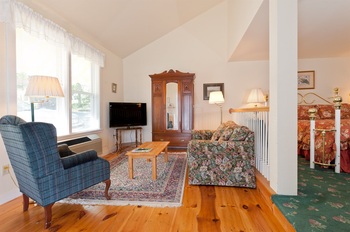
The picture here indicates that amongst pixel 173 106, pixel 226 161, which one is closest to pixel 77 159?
pixel 226 161

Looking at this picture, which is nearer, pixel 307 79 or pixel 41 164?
pixel 41 164

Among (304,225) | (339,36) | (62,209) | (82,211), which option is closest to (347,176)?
(304,225)

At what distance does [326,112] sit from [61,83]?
548 cm

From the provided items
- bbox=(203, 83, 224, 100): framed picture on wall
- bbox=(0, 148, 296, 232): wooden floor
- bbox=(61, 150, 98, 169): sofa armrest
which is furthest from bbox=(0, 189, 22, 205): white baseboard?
bbox=(203, 83, 224, 100): framed picture on wall

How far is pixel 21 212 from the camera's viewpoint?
71.5 inches

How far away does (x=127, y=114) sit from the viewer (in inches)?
178

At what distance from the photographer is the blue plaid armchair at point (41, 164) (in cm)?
144

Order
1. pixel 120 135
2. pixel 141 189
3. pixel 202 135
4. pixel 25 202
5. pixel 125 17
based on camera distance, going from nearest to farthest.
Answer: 1. pixel 25 202
2. pixel 141 189
3. pixel 202 135
4. pixel 125 17
5. pixel 120 135

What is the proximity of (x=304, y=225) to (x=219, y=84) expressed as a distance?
393 cm

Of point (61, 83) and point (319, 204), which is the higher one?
point (61, 83)

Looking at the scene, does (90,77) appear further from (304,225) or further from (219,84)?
(304,225)

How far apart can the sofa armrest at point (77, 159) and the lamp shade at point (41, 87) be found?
2.40ft

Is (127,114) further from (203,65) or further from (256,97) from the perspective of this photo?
(256,97)

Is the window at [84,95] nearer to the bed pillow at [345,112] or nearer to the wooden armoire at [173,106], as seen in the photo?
the wooden armoire at [173,106]
